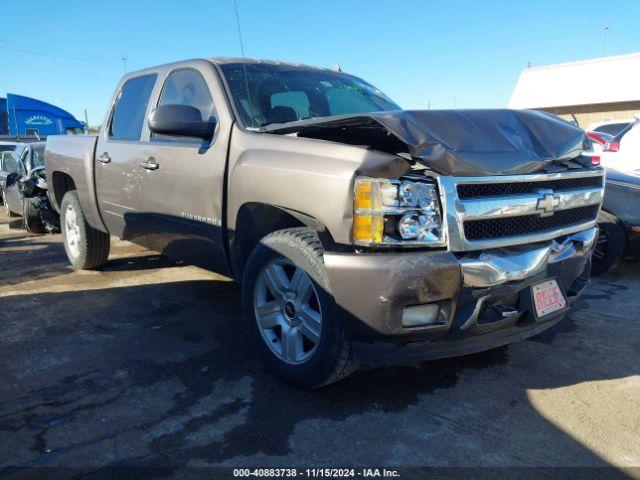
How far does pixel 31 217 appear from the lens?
28.7 ft

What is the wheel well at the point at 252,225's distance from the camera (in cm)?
316

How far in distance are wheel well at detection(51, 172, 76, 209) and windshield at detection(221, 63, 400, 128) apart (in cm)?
308

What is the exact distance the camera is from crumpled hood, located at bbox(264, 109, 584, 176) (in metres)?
2.56

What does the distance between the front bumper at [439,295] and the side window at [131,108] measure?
282 centimetres

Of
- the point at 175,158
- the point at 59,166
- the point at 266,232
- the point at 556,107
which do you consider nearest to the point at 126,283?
the point at 59,166

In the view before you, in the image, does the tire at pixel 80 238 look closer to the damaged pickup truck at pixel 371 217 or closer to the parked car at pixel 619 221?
the damaged pickup truck at pixel 371 217

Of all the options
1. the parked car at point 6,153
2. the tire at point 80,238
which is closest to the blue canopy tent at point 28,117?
the parked car at point 6,153

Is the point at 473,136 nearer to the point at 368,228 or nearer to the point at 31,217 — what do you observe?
the point at 368,228

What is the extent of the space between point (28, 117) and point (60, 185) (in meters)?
16.0

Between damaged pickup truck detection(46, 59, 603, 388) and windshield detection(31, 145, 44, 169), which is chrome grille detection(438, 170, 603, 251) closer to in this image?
damaged pickup truck detection(46, 59, 603, 388)

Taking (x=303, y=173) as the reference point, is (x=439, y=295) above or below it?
below

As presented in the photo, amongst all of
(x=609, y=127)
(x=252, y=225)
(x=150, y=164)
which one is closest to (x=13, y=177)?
(x=150, y=164)

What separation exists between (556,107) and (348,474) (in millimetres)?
32815

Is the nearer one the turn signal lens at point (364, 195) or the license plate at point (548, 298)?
the turn signal lens at point (364, 195)
